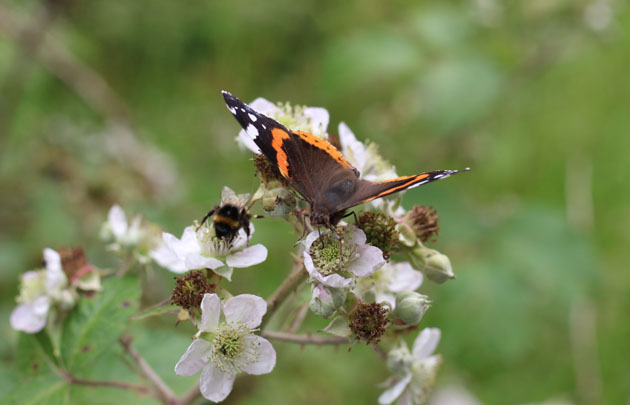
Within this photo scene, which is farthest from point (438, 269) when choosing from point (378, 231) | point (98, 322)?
point (98, 322)

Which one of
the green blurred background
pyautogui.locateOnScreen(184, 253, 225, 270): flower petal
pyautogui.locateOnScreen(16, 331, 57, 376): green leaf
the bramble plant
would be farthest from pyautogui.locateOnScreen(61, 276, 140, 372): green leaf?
the green blurred background

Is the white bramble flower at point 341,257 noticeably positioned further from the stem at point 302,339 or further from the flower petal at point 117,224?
the flower petal at point 117,224

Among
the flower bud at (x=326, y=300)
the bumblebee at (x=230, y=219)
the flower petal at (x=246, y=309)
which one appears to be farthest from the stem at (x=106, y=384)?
the flower bud at (x=326, y=300)

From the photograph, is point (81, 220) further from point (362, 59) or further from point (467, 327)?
point (467, 327)

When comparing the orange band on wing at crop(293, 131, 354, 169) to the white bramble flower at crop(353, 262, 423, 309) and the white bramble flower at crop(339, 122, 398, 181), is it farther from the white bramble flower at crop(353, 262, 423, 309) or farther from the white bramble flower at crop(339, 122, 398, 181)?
the white bramble flower at crop(353, 262, 423, 309)

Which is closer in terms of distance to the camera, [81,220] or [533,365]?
[81,220]

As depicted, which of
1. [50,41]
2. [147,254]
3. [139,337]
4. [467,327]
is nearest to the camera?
[147,254]

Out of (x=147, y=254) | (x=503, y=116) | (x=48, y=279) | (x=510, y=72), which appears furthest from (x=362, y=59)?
(x=48, y=279)
